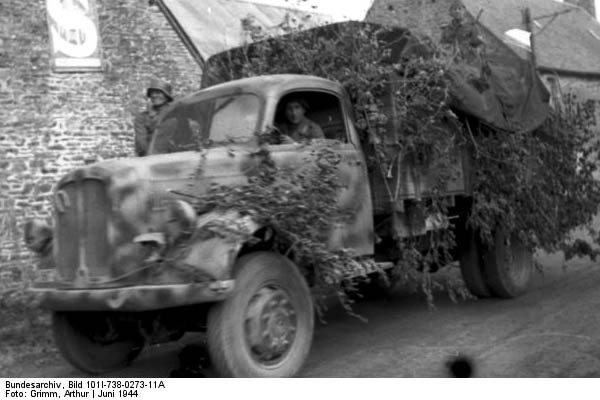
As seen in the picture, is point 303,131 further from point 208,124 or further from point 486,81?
point 486,81

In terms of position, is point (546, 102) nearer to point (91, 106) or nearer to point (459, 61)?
point (459, 61)

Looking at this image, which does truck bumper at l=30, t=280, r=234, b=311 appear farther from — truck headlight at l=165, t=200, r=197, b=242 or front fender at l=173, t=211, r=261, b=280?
truck headlight at l=165, t=200, r=197, b=242

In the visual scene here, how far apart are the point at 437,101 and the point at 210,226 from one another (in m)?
3.05

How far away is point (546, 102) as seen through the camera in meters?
8.63

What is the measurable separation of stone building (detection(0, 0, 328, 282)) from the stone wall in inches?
0.6

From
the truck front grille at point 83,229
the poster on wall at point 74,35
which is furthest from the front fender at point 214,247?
the poster on wall at point 74,35

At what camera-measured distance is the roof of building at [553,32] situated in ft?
93.7

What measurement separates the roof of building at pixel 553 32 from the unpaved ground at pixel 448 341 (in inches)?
802

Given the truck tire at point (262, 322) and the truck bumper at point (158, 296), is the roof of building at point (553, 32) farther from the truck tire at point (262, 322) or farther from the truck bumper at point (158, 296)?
the truck bumper at point (158, 296)

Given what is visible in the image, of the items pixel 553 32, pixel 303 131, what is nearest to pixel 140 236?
pixel 303 131

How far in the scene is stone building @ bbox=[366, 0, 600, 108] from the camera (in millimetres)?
26969

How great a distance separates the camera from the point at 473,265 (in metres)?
8.34

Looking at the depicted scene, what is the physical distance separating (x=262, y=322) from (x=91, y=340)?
1587mm
